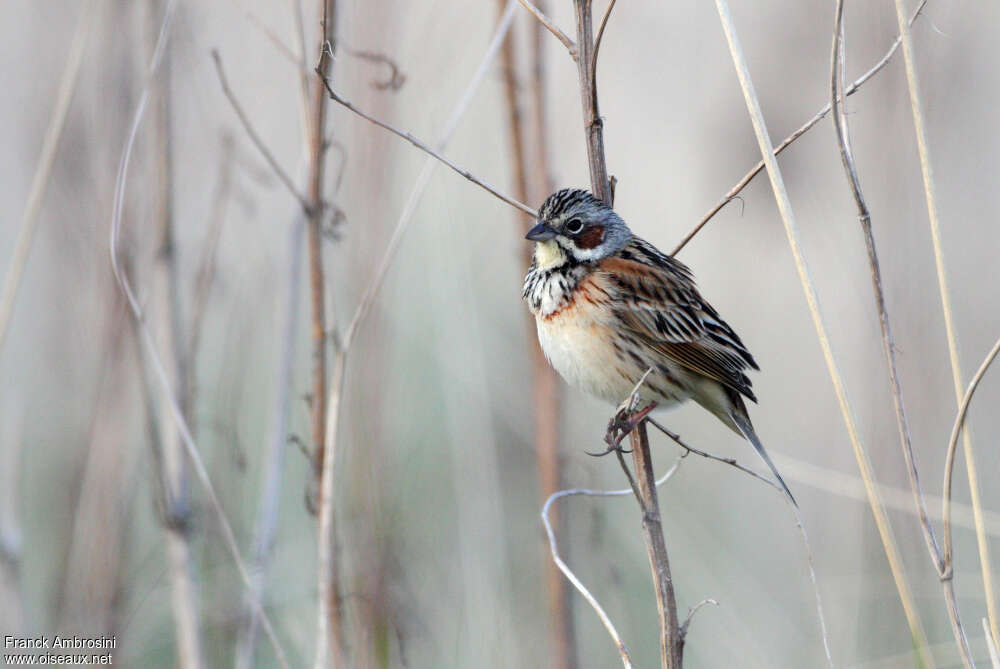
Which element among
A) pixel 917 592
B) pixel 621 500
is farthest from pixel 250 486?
pixel 917 592

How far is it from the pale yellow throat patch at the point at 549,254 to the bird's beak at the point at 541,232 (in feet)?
0.62

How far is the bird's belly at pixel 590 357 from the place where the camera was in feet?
9.53

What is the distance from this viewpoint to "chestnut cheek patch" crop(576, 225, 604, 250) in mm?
2895

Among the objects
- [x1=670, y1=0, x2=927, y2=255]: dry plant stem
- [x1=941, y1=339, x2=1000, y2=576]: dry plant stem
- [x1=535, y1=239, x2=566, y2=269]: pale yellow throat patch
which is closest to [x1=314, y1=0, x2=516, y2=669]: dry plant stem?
[x1=535, y1=239, x2=566, y2=269]: pale yellow throat patch

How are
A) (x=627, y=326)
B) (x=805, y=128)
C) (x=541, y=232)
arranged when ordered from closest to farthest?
(x=805, y=128) < (x=541, y=232) < (x=627, y=326)

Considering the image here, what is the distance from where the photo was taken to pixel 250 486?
4.59 meters

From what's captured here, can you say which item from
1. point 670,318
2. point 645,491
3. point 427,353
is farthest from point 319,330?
point 427,353

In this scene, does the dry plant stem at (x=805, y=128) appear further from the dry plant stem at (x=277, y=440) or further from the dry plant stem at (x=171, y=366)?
the dry plant stem at (x=171, y=366)

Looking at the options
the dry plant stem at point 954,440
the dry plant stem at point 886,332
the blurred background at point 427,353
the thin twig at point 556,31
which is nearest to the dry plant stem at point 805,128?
the dry plant stem at point 886,332

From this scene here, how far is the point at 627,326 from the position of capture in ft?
9.87

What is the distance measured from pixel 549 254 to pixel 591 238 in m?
0.13

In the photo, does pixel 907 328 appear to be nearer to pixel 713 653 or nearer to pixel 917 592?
pixel 917 592

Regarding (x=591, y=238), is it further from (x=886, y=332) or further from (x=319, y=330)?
(x=886, y=332)

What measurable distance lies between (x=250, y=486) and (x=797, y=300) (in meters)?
3.07
